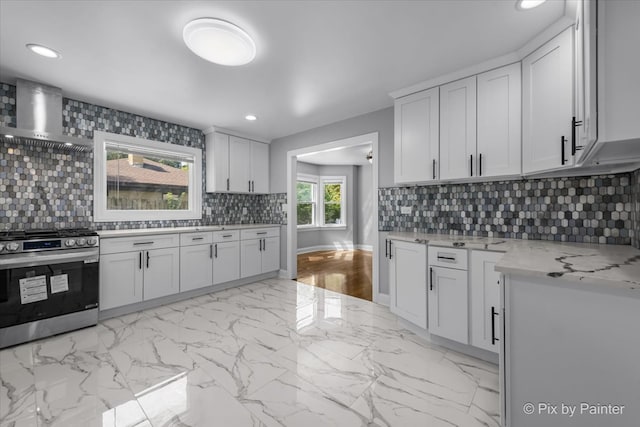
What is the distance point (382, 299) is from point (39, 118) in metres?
4.13

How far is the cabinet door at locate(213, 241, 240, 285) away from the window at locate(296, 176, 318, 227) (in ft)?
10.9

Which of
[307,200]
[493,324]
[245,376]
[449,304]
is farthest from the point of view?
[307,200]

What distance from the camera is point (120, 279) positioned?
113 inches

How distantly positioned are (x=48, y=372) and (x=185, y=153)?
116 inches

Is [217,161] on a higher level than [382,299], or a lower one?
higher

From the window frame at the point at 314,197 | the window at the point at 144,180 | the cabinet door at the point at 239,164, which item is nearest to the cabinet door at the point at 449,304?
the cabinet door at the point at 239,164

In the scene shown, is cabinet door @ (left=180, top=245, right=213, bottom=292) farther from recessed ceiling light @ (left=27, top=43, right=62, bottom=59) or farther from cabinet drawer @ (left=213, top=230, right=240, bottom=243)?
recessed ceiling light @ (left=27, top=43, right=62, bottom=59)

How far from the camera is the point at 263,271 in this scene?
4324 millimetres

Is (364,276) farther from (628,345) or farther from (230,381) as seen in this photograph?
(628,345)

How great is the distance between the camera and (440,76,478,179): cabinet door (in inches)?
93.2

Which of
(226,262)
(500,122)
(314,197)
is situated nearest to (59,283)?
(226,262)

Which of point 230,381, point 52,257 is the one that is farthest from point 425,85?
point 52,257

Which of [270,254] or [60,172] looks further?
[270,254]

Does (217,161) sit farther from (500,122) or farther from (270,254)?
(500,122)
